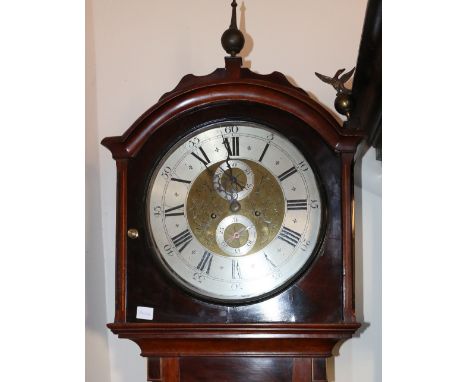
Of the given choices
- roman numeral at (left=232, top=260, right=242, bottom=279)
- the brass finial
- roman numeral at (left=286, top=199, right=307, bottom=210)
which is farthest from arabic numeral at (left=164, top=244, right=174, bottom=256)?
the brass finial

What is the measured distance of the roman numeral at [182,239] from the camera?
4.76 feet

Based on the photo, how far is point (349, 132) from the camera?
1.40 meters

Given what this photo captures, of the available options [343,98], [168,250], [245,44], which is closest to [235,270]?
[168,250]

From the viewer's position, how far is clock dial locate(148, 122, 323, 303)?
142 cm

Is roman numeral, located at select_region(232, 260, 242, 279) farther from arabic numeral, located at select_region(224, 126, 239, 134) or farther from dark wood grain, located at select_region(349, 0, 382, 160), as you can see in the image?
dark wood grain, located at select_region(349, 0, 382, 160)

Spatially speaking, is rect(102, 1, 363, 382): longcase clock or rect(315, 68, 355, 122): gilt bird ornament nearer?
rect(102, 1, 363, 382): longcase clock

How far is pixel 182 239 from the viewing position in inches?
57.2

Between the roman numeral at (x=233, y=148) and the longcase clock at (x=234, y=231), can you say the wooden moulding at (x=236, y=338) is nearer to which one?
the longcase clock at (x=234, y=231)

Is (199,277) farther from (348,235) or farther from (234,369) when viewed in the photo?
(348,235)

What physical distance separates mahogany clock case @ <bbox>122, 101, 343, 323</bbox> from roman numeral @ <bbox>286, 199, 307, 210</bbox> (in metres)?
0.04

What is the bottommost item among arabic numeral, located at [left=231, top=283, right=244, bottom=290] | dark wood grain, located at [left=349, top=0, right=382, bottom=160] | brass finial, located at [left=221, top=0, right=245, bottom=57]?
arabic numeral, located at [left=231, top=283, right=244, bottom=290]

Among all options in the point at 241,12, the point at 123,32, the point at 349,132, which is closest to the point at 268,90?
the point at 349,132

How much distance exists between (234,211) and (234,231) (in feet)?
0.13
